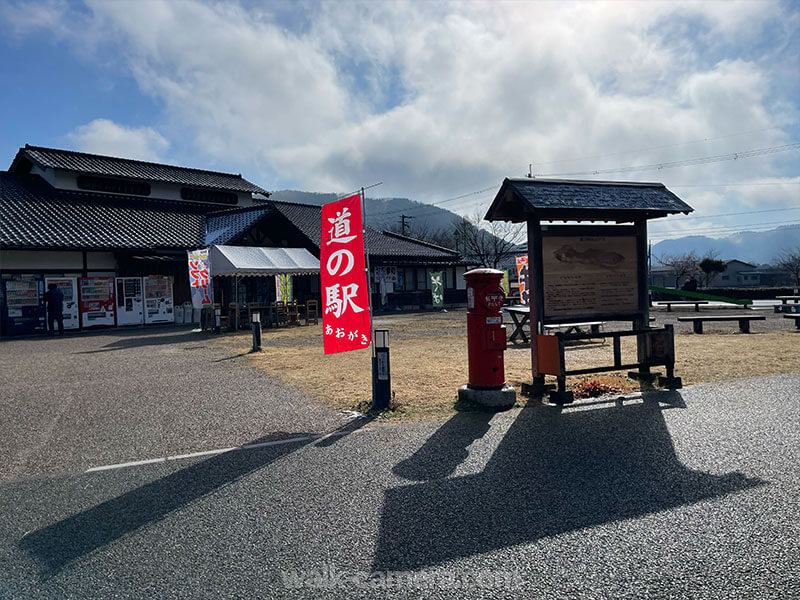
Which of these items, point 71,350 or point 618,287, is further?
point 71,350

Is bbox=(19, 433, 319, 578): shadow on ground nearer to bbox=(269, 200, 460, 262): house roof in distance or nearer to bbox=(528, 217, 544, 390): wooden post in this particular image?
bbox=(528, 217, 544, 390): wooden post

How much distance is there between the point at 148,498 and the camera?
3627 mm

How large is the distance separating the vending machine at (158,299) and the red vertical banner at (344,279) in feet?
51.5

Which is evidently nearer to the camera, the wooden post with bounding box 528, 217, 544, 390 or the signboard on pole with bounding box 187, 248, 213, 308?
the wooden post with bounding box 528, 217, 544, 390

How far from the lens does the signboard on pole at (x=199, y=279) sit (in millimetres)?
16516

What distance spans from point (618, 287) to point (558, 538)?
14.9 feet

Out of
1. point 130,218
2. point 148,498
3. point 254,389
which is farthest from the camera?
point 130,218

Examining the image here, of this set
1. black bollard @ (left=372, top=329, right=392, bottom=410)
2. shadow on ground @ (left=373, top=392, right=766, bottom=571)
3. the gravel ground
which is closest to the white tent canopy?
the gravel ground

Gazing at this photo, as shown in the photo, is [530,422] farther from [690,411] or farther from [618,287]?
[618,287]

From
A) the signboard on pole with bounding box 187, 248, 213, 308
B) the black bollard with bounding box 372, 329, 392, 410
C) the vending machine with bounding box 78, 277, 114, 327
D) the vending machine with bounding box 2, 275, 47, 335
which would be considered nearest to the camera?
the black bollard with bounding box 372, 329, 392, 410

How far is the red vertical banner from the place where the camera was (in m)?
6.45

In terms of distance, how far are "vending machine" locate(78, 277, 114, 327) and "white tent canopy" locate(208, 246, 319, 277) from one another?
441 cm

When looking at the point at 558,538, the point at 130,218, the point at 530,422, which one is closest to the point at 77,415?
the point at 530,422

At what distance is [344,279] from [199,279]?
37.7 feet
